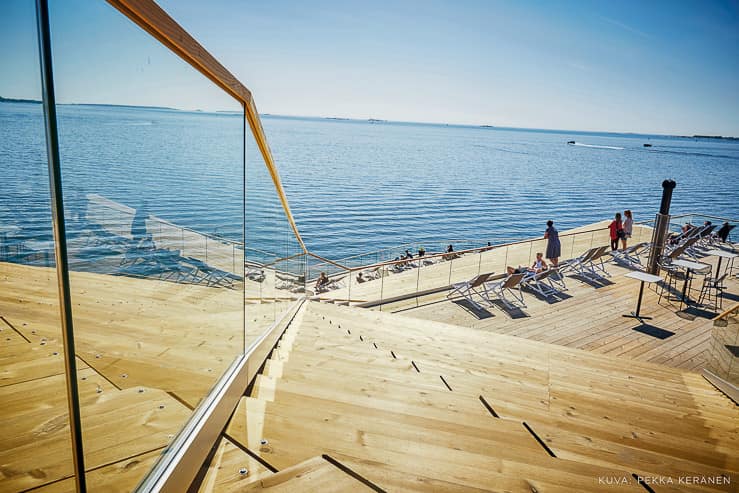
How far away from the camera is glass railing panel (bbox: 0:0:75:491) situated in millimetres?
845

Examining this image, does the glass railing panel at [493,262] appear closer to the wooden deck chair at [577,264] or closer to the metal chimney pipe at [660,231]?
the wooden deck chair at [577,264]

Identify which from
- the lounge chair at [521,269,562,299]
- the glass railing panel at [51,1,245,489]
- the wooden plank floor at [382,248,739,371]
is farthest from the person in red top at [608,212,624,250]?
the glass railing panel at [51,1,245,489]

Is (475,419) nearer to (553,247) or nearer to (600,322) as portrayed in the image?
(600,322)

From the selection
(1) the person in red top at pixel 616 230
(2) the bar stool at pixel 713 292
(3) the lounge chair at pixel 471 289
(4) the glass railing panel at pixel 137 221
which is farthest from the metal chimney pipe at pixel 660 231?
(4) the glass railing panel at pixel 137 221

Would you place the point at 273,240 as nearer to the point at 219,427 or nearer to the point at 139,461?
the point at 219,427

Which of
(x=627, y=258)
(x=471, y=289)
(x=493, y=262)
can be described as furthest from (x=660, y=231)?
(x=493, y=262)

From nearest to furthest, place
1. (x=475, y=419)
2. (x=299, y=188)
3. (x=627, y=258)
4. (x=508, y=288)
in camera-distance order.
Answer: (x=475, y=419) → (x=508, y=288) → (x=627, y=258) → (x=299, y=188)

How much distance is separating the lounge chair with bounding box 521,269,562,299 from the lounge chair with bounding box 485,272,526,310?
0.82 feet

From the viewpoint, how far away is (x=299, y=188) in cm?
4166

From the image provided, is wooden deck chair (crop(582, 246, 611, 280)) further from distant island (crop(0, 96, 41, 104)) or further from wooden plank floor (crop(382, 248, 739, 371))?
distant island (crop(0, 96, 41, 104))

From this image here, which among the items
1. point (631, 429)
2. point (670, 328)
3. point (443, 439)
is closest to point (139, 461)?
point (443, 439)

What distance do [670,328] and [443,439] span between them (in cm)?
740

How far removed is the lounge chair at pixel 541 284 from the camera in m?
9.55

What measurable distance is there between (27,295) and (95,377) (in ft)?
0.88
